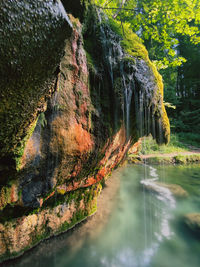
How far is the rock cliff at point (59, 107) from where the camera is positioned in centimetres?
100

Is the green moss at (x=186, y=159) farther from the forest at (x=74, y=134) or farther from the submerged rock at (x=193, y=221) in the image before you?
the submerged rock at (x=193, y=221)

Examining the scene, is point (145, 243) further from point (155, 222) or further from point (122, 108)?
point (122, 108)

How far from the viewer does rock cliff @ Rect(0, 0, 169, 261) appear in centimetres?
100

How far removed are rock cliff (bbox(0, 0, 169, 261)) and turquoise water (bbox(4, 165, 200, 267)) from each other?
0.28 metres

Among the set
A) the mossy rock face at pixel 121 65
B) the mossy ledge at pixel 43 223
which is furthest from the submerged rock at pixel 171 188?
the mossy rock face at pixel 121 65

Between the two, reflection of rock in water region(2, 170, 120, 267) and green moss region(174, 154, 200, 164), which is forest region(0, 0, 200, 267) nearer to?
reflection of rock in water region(2, 170, 120, 267)

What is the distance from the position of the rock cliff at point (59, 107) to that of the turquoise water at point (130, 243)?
285 millimetres

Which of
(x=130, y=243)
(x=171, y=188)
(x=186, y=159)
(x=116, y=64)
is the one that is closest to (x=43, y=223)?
(x=130, y=243)

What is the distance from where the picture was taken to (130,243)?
118 inches

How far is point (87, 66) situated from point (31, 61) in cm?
205

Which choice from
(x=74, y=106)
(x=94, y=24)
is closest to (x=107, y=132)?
(x=74, y=106)

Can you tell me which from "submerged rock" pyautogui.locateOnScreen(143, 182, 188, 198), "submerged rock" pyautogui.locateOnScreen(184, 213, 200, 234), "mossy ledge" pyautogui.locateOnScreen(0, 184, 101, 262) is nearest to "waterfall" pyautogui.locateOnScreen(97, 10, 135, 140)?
"mossy ledge" pyautogui.locateOnScreen(0, 184, 101, 262)

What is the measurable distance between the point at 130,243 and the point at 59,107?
294cm

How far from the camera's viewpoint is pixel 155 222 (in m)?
3.78
